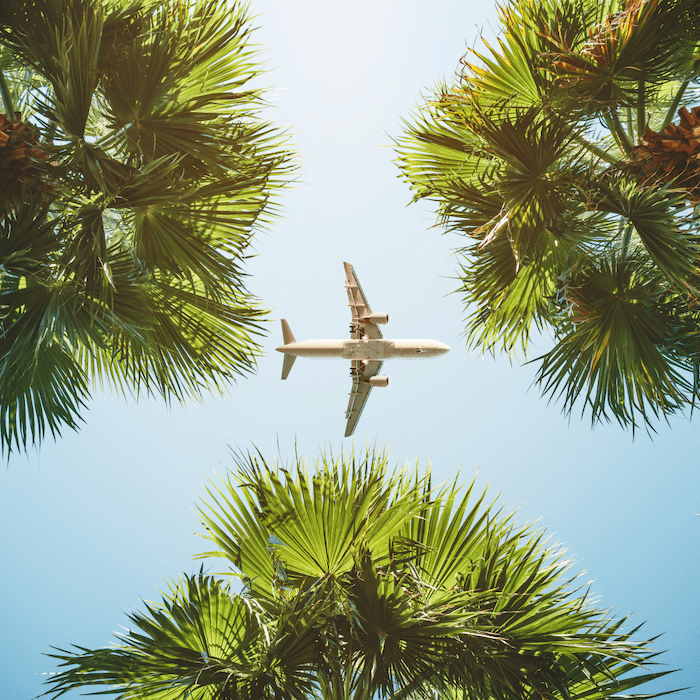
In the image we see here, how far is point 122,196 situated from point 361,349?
A: 1181 cm

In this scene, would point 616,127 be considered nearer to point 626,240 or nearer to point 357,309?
point 626,240

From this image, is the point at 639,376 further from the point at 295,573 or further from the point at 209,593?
the point at 209,593

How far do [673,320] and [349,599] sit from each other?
4.04m

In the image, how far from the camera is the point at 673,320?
5207 mm

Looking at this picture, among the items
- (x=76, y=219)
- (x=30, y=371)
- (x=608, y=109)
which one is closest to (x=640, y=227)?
(x=608, y=109)

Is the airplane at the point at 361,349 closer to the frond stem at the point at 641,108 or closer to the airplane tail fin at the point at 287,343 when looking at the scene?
the airplane tail fin at the point at 287,343

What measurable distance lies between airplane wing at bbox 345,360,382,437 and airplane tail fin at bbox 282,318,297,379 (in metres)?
2.12

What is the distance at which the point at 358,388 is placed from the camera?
1730cm

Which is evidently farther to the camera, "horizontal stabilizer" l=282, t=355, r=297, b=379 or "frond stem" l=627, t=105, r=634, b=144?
"horizontal stabilizer" l=282, t=355, r=297, b=379

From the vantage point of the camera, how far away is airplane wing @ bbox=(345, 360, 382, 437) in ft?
55.9

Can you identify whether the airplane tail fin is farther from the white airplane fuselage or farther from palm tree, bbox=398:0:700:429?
palm tree, bbox=398:0:700:429

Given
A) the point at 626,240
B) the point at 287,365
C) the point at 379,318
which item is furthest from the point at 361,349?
the point at 626,240

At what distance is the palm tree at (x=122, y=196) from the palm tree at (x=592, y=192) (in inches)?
91.1

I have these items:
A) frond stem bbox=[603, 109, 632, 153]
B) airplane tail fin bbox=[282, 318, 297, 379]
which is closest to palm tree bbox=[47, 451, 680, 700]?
frond stem bbox=[603, 109, 632, 153]
